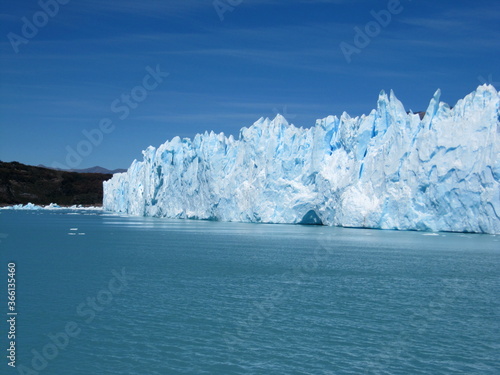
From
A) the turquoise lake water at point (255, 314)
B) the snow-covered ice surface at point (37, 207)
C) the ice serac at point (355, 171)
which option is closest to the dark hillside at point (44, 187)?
the snow-covered ice surface at point (37, 207)

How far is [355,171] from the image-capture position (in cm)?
3816

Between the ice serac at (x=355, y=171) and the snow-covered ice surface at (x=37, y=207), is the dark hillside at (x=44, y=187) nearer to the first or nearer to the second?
the snow-covered ice surface at (x=37, y=207)

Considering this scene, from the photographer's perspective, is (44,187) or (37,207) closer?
(37,207)

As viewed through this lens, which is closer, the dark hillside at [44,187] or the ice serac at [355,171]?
the ice serac at [355,171]

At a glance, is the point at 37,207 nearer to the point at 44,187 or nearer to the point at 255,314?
the point at 44,187

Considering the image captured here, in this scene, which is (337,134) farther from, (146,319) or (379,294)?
(146,319)

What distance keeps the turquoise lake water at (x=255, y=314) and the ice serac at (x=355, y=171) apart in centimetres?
1007

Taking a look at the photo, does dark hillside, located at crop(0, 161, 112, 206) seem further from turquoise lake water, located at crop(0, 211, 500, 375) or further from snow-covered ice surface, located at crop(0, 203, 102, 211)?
turquoise lake water, located at crop(0, 211, 500, 375)

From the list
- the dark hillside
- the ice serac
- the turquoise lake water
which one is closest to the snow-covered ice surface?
the dark hillside

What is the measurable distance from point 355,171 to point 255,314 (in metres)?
27.3

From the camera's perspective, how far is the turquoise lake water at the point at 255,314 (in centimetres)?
906

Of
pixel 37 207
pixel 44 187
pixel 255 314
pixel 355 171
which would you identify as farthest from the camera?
pixel 44 187

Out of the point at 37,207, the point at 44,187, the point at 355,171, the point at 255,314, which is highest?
the point at 355,171

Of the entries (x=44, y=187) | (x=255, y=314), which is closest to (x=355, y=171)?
(x=255, y=314)
